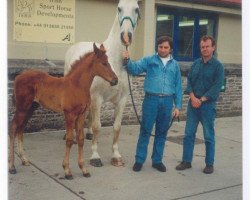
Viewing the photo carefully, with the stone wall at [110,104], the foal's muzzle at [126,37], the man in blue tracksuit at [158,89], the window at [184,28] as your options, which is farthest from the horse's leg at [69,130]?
the window at [184,28]

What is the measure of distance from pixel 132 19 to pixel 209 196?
2.32 m

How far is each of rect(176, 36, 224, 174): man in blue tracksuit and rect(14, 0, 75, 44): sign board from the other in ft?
9.39

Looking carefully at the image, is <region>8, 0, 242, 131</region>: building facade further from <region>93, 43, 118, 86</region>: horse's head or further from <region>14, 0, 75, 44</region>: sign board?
<region>93, 43, 118, 86</region>: horse's head

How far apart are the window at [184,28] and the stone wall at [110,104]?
0.53 metres

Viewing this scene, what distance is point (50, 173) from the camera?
4.77 meters

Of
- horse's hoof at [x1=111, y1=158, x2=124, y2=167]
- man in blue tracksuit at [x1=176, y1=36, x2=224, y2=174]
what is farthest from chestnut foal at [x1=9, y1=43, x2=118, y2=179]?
man in blue tracksuit at [x1=176, y1=36, x2=224, y2=174]

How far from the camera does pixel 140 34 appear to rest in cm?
807

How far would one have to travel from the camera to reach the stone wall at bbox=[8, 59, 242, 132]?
6514 mm

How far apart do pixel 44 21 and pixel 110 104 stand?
2065 millimetres

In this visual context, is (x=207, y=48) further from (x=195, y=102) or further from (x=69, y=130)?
(x=69, y=130)

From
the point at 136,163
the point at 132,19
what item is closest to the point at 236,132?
the point at 136,163

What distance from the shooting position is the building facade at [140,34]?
667cm

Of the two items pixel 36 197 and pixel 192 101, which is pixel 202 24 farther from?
pixel 36 197

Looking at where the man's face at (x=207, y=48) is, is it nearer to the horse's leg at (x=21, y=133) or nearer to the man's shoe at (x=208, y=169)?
the man's shoe at (x=208, y=169)
